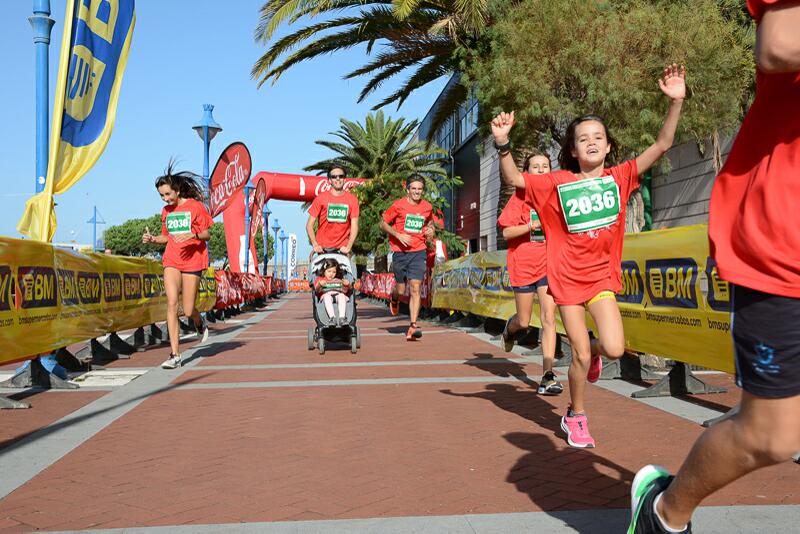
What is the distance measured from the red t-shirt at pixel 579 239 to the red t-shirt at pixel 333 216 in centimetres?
595

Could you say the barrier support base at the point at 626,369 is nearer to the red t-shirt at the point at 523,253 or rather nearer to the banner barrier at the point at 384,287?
the red t-shirt at the point at 523,253

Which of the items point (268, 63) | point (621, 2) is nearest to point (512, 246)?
point (621, 2)

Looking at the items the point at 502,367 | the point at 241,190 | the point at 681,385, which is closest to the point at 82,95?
the point at 502,367

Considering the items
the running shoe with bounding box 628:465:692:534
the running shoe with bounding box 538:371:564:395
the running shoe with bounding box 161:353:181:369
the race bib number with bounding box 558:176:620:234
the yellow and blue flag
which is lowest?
the running shoe with bounding box 538:371:564:395

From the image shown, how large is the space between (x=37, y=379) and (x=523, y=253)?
15.4ft

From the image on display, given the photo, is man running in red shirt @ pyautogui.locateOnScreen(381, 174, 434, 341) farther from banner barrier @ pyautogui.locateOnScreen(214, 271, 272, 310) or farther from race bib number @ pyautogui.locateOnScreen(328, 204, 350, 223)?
banner barrier @ pyautogui.locateOnScreen(214, 271, 272, 310)

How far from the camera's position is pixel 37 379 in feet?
22.9

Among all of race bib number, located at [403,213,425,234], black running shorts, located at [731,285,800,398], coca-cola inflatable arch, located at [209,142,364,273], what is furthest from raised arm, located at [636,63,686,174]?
coca-cola inflatable arch, located at [209,142,364,273]

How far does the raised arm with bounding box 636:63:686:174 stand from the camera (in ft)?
10.9

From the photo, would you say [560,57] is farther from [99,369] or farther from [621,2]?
[99,369]

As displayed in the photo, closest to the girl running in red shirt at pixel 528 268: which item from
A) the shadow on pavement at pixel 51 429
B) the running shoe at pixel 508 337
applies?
the running shoe at pixel 508 337

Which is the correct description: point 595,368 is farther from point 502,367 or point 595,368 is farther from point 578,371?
point 502,367

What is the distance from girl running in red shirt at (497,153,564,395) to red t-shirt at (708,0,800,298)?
444 centimetres

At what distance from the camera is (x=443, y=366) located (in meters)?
8.34
